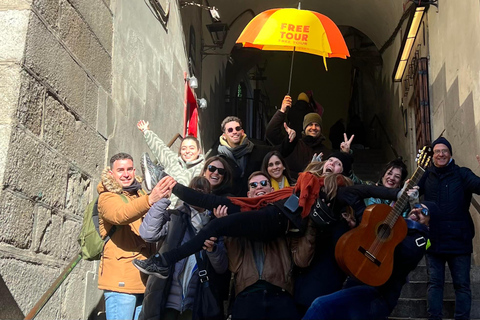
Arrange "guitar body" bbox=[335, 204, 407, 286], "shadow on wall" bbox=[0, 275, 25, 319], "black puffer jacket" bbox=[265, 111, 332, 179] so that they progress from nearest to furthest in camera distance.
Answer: "guitar body" bbox=[335, 204, 407, 286], "shadow on wall" bbox=[0, 275, 25, 319], "black puffer jacket" bbox=[265, 111, 332, 179]

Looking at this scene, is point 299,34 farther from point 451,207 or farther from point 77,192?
point 77,192

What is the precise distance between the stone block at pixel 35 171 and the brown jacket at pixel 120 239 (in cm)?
50

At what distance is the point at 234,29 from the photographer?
44.2 ft

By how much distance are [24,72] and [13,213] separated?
101 centimetres

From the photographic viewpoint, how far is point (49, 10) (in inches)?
181

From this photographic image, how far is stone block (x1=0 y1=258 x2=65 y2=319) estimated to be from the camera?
3818mm

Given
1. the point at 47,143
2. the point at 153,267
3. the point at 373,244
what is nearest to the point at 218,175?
the point at 153,267

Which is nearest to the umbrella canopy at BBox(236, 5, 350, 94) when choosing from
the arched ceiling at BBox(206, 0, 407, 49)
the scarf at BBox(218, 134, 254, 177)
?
the scarf at BBox(218, 134, 254, 177)

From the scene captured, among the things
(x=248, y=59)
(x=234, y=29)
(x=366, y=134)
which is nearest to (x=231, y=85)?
(x=248, y=59)

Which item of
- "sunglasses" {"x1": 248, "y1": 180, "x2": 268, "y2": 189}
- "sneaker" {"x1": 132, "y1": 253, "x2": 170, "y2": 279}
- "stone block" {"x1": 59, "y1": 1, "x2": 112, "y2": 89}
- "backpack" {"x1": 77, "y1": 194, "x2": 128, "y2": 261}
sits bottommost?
"sneaker" {"x1": 132, "y1": 253, "x2": 170, "y2": 279}

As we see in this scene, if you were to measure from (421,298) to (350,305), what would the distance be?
2.40 meters

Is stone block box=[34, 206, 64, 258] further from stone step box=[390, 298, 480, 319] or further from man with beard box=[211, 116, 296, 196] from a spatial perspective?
stone step box=[390, 298, 480, 319]

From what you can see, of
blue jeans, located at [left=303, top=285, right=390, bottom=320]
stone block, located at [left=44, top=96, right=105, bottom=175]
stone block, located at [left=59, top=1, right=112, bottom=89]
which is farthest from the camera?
stone block, located at [left=59, top=1, right=112, bottom=89]

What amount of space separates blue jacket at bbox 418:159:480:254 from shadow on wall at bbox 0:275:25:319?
10.8ft
